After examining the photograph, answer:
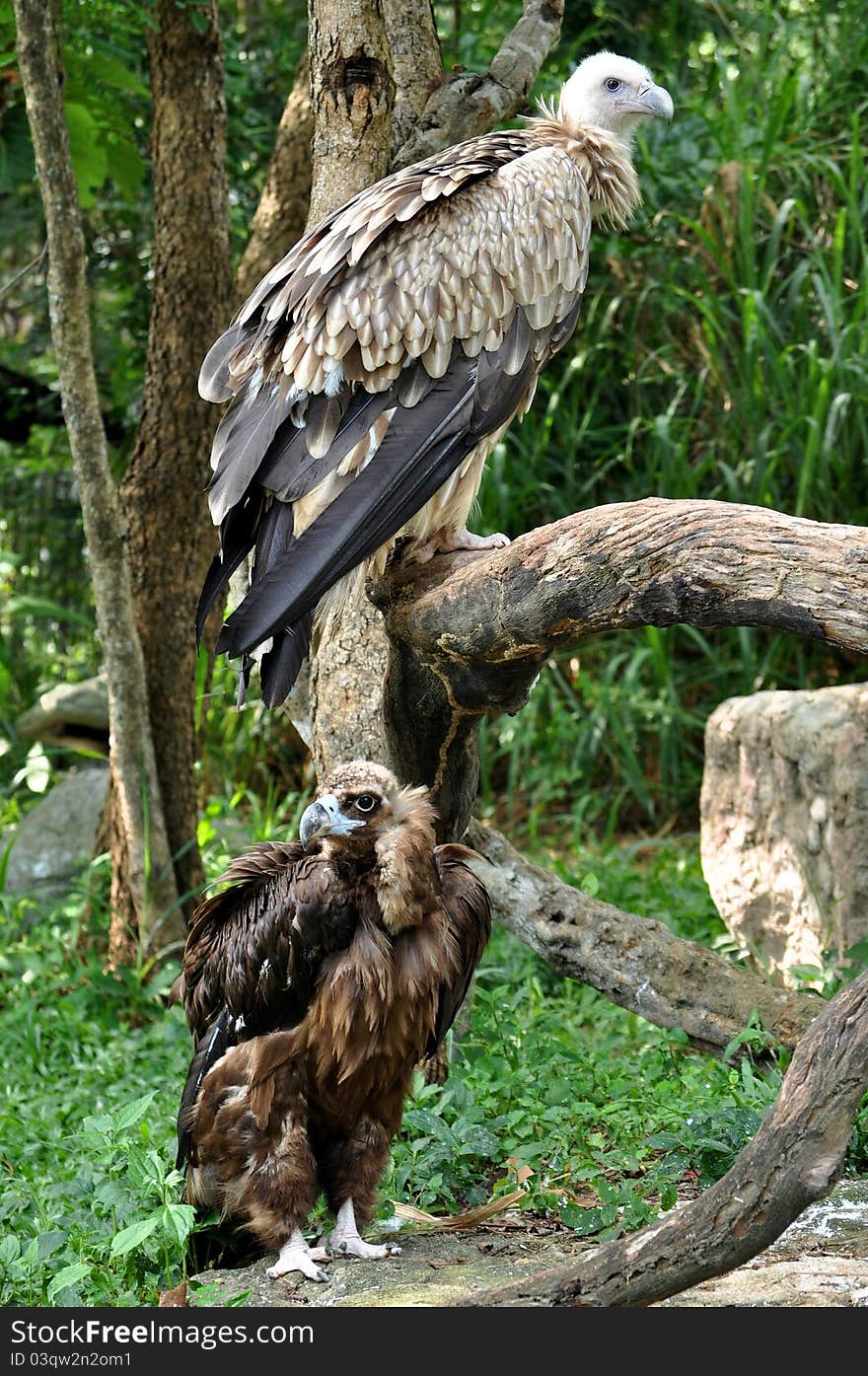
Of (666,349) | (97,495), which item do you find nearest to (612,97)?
(97,495)

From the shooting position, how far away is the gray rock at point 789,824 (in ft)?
15.4

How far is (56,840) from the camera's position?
677 cm

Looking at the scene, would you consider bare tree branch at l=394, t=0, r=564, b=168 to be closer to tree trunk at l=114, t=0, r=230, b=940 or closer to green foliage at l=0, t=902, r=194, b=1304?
tree trunk at l=114, t=0, r=230, b=940

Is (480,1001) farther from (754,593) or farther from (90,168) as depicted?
(90,168)

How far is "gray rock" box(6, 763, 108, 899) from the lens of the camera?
6598 mm

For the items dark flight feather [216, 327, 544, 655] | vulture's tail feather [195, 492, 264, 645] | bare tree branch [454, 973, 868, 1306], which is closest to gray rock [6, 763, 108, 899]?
vulture's tail feather [195, 492, 264, 645]

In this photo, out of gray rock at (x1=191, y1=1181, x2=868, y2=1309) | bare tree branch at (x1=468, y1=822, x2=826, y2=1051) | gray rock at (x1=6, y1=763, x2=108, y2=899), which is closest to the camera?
gray rock at (x1=191, y1=1181, x2=868, y2=1309)

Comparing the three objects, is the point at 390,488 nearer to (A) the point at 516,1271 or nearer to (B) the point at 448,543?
(B) the point at 448,543

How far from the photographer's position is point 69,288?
479 centimetres

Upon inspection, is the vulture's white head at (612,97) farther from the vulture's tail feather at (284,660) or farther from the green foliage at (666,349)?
the green foliage at (666,349)

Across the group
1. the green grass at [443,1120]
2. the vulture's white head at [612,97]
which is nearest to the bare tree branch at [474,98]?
the vulture's white head at [612,97]

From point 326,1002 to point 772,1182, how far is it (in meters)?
1.13

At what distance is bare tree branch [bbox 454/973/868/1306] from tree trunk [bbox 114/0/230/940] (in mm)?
3137

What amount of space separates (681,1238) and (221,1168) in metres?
1.26
